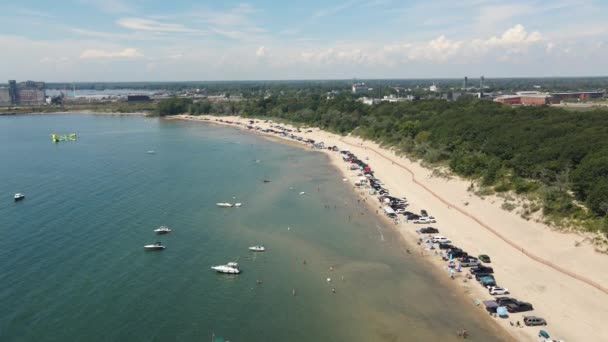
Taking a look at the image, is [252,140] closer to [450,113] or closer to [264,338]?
[450,113]

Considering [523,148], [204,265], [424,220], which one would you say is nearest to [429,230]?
[424,220]

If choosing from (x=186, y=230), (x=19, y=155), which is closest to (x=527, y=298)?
(x=186, y=230)

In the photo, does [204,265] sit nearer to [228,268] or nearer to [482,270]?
[228,268]

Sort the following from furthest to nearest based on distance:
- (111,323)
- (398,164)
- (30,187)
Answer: (398,164)
(30,187)
(111,323)

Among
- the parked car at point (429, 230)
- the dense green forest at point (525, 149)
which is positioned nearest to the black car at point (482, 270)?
Answer: the parked car at point (429, 230)

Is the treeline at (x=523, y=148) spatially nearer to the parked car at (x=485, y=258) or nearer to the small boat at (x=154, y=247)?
the parked car at (x=485, y=258)

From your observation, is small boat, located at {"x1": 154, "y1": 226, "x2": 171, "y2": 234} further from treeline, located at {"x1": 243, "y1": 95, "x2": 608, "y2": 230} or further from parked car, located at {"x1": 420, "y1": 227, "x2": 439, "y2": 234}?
treeline, located at {"x1": 243, "y1": 95, "x2": 608, "y2": 230}
